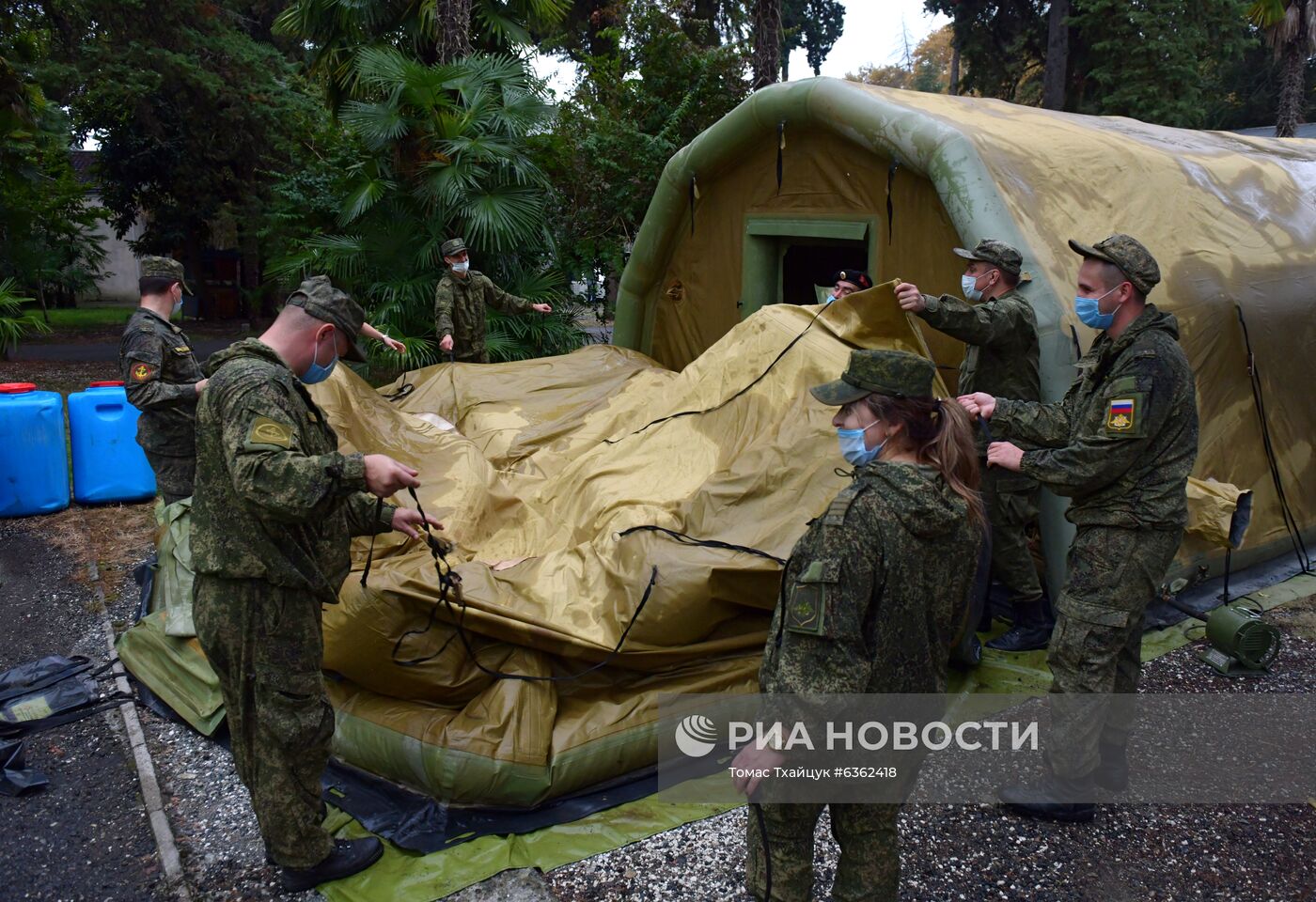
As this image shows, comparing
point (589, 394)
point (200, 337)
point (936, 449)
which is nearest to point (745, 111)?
point (589, 394)

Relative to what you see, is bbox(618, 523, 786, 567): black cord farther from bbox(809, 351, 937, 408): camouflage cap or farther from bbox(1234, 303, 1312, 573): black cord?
bbox(1234, 303, 1312, 573): black cord

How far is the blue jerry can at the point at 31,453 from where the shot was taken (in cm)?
695

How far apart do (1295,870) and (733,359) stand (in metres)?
3.10

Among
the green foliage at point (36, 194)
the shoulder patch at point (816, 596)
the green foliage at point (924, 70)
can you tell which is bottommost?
the shoulder patch at point (816, 596)

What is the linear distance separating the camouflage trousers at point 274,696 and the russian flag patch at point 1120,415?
2.65 m

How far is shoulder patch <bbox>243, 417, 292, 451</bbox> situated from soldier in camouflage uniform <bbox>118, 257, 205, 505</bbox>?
8.08ft

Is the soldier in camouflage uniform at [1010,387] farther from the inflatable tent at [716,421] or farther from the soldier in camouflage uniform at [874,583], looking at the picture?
the soldier in camouflage uniform at [874,583]

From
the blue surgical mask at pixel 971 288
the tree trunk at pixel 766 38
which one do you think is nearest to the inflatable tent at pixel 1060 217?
the blue surgical mask at pixel 971 288

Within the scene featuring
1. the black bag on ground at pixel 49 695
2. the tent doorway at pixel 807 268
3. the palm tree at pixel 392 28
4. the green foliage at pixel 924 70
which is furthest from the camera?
the green foliage at pixel 924 70

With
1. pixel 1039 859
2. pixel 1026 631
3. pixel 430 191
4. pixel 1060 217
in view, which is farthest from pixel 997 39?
pixel 1039 859

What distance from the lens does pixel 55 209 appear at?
→ 1739 cm

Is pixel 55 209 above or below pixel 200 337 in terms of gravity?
above

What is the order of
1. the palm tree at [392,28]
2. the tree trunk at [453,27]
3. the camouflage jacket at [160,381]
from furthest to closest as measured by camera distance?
the palm tree at [392,28]
the tree trunk at [453,27]
the camouflage jacket at [160,381]

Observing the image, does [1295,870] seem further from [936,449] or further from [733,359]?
[733,359]
